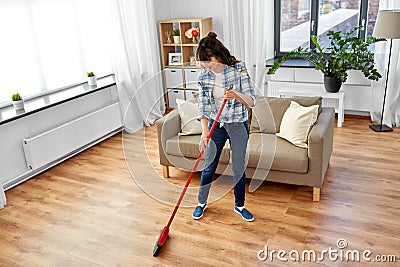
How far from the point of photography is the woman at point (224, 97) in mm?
2455

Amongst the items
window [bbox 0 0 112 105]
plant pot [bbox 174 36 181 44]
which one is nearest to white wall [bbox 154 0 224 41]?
plant pot [bbox 174 36 181 44]

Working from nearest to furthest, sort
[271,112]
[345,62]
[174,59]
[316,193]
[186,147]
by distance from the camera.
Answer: [316,193] → [186,147] → [271,112] → [345,62] → [174,59]

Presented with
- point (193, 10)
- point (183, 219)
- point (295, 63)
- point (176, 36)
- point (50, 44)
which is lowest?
point (183, 219)

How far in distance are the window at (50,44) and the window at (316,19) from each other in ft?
7.36

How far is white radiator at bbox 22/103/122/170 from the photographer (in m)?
3.64

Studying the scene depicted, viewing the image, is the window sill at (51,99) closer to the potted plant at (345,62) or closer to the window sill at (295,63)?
the window sill at (295,63)

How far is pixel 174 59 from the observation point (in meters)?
5.38

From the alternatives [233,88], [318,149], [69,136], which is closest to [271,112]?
[318,149]

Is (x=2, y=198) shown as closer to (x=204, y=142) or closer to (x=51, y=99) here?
(x=51, y=99)

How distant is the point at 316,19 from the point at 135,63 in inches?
90.2

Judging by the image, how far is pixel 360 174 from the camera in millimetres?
3416

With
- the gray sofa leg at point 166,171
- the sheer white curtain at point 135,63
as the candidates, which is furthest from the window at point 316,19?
the gray sofa leg at point 166,171

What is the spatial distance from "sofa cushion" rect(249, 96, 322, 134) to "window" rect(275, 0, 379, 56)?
6.28ft

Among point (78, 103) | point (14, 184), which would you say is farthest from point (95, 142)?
point (14, 184)
